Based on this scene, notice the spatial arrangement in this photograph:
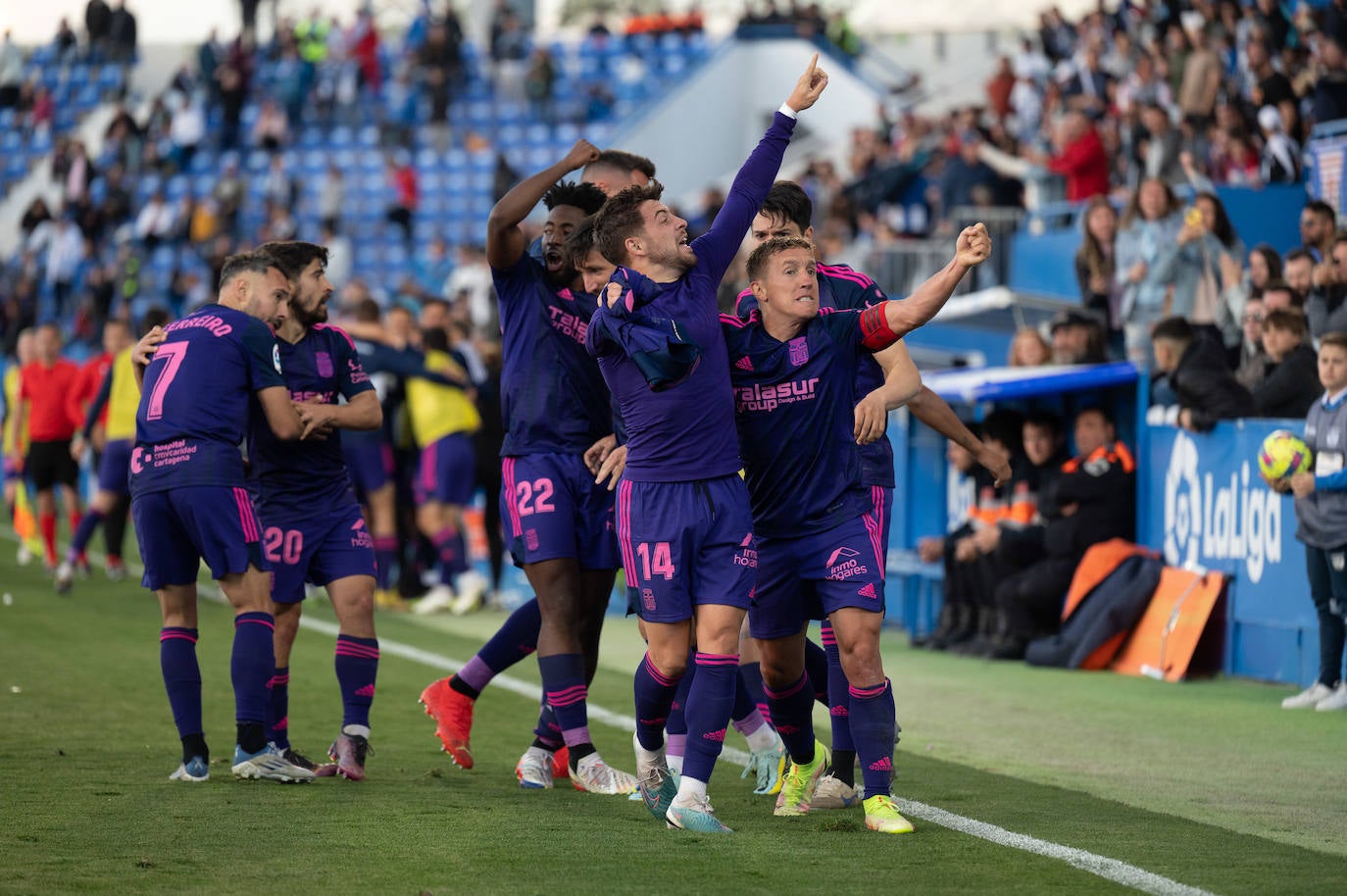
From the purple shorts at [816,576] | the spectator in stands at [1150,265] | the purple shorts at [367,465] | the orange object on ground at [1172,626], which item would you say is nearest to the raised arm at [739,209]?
the purple shorts at [816,576]

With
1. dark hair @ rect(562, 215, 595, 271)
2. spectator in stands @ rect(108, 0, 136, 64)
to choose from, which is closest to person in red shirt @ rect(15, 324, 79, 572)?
dark hair @ rect(562, 215, 595, 271)

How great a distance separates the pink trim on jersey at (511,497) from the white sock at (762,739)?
1163mm

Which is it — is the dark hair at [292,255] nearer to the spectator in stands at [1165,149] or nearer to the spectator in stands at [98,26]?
the spectator in stands at [1165,149]

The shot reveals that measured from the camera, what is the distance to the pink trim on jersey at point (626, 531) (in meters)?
5.99

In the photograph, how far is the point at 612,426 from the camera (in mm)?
7059

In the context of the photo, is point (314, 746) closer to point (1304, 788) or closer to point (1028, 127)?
point (1304, 788)

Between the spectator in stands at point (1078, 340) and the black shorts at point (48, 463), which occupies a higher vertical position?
the spectator in stands at point (1078, 340)

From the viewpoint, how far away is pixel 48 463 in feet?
55.9

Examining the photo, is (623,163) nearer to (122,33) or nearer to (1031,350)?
(1031,350)

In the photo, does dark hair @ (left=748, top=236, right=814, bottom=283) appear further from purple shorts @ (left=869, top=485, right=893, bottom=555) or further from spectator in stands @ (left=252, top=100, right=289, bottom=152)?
spectator in stands @ (left=252, top=100, right=289, bottom=152)

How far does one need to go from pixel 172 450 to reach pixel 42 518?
1088 cm

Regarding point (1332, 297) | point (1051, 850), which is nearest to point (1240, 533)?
point (1332, 297)

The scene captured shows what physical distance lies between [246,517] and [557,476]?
1124mm

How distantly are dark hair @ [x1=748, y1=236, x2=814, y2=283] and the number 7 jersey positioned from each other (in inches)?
75.1
